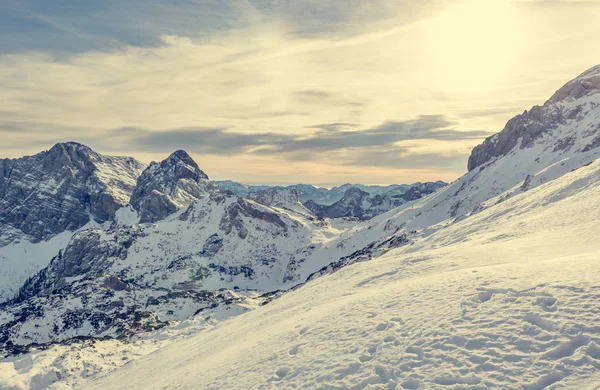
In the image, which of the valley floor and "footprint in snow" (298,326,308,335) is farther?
"footprint in snow" (298,326,308,335)

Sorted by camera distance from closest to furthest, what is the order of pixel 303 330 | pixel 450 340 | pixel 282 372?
pixel 450 340
pixel 282 372
pixel 303 330

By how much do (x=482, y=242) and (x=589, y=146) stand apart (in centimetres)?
18998

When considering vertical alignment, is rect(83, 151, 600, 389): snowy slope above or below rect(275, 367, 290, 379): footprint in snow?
above

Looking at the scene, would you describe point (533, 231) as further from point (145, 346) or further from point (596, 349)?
point (145, 346)

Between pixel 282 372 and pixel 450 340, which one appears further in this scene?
pixel 282 372

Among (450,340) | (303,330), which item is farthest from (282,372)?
(450,340)

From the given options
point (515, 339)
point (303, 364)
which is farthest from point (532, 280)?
point (303, 364)

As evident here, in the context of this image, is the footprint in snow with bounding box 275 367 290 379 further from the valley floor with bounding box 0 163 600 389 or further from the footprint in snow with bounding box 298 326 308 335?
the footprint in snow with bounding box 298 326 308 335

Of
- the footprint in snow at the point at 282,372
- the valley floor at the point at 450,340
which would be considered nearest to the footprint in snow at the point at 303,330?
the valley floor at the point at 450,340

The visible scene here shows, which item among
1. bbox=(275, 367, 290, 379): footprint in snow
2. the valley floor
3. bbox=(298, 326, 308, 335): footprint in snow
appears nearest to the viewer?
the valley floor

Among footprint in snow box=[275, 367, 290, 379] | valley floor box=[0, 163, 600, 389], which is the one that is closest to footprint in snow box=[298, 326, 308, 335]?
valley floor box=[0, 163, 600, 389]

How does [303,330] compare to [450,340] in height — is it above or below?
below

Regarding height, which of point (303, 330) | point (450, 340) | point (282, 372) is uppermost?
point (450, 340)

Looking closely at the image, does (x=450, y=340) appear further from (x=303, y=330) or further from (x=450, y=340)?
(x=303, y=330)
